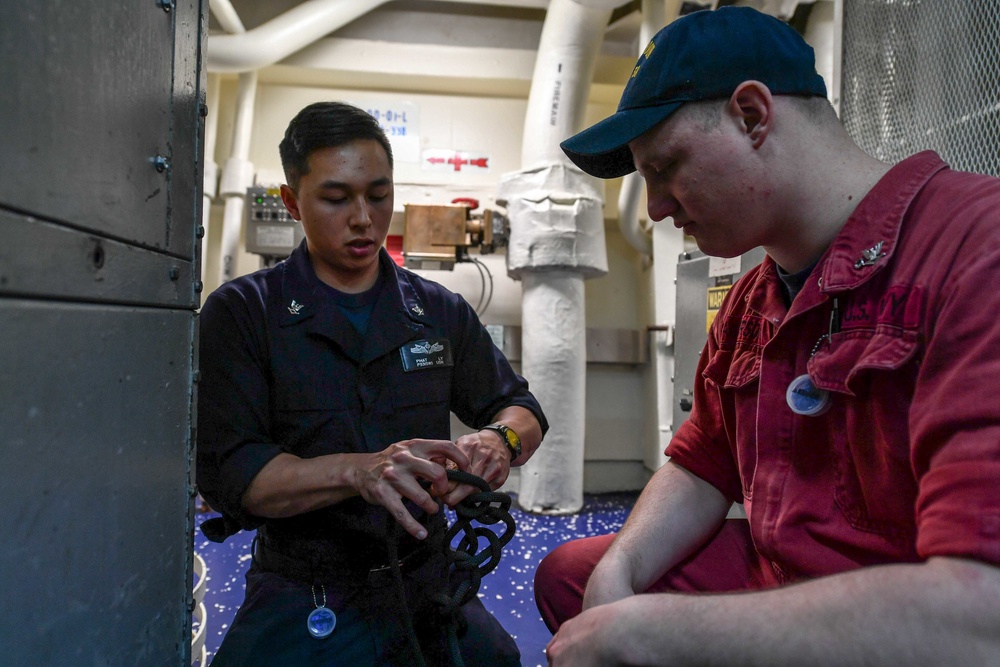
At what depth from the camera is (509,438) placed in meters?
1.13

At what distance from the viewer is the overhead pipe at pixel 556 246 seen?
2641mm

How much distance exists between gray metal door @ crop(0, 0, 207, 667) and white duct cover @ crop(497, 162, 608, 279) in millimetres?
1927

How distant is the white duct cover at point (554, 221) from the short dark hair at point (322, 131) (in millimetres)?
1454

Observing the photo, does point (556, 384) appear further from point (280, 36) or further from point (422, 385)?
point (280, 36)

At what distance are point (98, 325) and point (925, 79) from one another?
163cm

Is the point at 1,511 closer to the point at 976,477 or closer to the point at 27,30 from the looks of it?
the point at 27,30

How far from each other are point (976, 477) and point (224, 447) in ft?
3.29

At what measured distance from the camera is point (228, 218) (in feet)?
9.63

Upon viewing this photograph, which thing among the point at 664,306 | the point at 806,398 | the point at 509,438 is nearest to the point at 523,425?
the point at 509,438

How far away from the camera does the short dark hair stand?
3.91ft

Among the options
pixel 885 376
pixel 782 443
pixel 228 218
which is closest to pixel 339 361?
pixel 782 443

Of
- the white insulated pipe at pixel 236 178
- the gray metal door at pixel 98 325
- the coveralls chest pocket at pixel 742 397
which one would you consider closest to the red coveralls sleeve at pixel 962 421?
the coveralls chest pocket at pixel 742 397

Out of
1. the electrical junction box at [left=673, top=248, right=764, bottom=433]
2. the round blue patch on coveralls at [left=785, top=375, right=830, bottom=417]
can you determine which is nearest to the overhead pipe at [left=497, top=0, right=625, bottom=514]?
the electrical junction box at [left=673, top=248, right=764, bottom=433]

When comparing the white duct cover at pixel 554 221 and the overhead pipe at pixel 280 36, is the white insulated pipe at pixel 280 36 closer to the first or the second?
the overhead pipe at pixel 280 36
